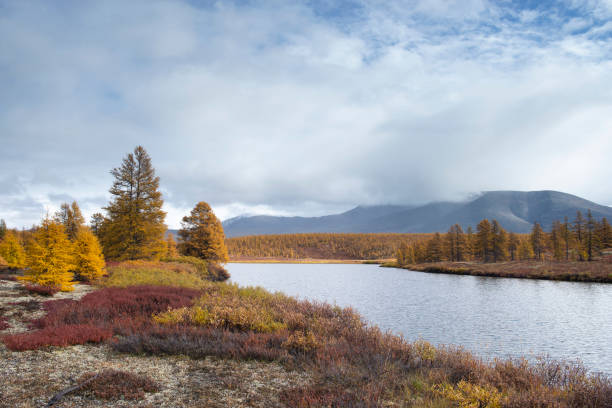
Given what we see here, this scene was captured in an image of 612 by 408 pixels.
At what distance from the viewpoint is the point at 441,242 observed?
3944 inches

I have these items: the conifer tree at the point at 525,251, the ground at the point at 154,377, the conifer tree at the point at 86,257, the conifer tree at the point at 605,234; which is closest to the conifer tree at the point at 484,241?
the conifer tree at the point at 525,251

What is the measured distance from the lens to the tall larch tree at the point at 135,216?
33.4 metres

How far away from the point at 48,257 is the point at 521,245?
349 ft

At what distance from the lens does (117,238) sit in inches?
1323

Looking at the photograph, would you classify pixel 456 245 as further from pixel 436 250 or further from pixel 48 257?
pixel 48 257

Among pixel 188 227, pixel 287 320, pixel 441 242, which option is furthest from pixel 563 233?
pixel 287 320

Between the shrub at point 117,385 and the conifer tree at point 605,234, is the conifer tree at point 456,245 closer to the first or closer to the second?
the conifer tree at point 605,234

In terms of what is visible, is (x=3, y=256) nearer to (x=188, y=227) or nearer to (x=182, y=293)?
(x=188, y=227)

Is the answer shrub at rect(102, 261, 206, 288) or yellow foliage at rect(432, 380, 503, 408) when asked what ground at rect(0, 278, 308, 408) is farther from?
shrub at rect(102, 261, 206, 288)

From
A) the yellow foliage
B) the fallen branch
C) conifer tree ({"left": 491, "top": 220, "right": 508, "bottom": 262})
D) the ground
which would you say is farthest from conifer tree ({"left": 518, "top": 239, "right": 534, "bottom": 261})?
the fallen branch

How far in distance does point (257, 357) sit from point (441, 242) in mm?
100698

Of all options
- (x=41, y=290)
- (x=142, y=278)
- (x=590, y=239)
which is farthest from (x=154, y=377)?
(x=590, y=239)

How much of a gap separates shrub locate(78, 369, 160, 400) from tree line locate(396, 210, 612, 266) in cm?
8600

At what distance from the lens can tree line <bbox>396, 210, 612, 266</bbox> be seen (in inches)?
2840
